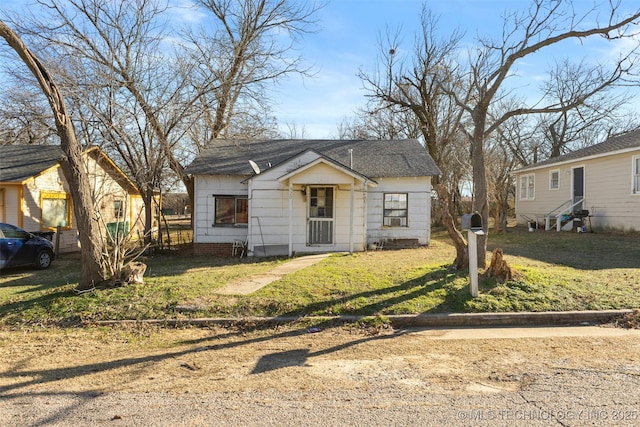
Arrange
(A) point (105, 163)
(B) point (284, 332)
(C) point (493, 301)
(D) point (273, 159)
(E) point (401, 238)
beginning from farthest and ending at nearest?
(A) point (105, 163) → (D) point (273, 159) → (E) point (401, 238) → (C) point (493, 301) → (B) point (284, 332)

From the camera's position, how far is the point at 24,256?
1133 cm

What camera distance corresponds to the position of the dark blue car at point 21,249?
10914 millimetres

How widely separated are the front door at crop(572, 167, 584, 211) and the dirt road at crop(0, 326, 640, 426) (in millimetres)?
16274

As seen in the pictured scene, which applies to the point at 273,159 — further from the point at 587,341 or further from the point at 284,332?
the point at 587,341

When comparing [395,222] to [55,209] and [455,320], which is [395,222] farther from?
[55,209]

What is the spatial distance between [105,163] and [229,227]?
7.55 meters

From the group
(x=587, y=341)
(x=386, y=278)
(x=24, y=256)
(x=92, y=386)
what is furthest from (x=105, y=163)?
(x=587, y=341)

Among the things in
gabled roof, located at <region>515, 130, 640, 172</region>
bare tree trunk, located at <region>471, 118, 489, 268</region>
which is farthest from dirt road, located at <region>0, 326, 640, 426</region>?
gabled roof, located at <region>515, 130, 640, 172</region>

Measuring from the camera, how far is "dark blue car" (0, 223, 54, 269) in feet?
35.8

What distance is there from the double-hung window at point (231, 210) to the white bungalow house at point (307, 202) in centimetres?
4

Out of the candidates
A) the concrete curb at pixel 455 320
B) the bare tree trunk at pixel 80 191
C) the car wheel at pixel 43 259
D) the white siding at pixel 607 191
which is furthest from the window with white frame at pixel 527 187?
the car wheel at pixel 43 259

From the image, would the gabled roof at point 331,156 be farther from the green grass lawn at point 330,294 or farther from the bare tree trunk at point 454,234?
the bare tree trunk at point 454,234

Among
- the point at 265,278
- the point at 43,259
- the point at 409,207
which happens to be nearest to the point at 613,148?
the point at 409,207

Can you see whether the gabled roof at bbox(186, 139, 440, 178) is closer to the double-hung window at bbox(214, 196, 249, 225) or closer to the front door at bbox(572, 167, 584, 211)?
the double-hung window at bbox(214, 196, 249, 225)
